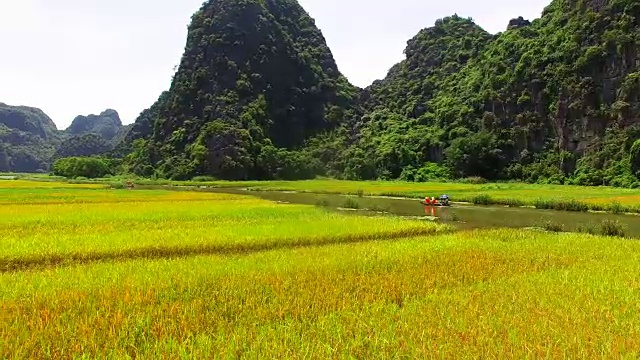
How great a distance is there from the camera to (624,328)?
6.51 metres

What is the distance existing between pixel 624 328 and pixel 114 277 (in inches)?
363

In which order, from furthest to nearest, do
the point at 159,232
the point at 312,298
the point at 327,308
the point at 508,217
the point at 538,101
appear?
the point at 538,101, the point at 508,217, the point at 159,232, the point at 312,298, the point at 327,308

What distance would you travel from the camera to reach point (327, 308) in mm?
7410

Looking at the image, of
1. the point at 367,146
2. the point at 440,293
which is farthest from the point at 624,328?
the point at 367,146

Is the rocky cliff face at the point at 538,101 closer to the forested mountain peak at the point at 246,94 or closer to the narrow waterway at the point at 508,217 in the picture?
the forested mountain peak at the point at 246,94

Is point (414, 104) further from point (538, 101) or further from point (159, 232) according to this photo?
point (159, 232)

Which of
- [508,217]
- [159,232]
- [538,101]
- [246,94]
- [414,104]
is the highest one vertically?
[246,94]

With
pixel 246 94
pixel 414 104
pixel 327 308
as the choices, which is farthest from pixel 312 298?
pixel 246 94

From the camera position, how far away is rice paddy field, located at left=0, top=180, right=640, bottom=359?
5703 mm

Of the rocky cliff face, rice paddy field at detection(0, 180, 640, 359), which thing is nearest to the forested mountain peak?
the rocky cliff face

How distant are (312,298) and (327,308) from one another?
0.63 meters

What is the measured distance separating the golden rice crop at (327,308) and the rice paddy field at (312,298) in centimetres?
3

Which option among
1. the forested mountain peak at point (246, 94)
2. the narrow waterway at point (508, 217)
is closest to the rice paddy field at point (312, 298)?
the narrow waterway at point (508, 217)

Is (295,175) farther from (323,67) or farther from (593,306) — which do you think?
(593,306)
